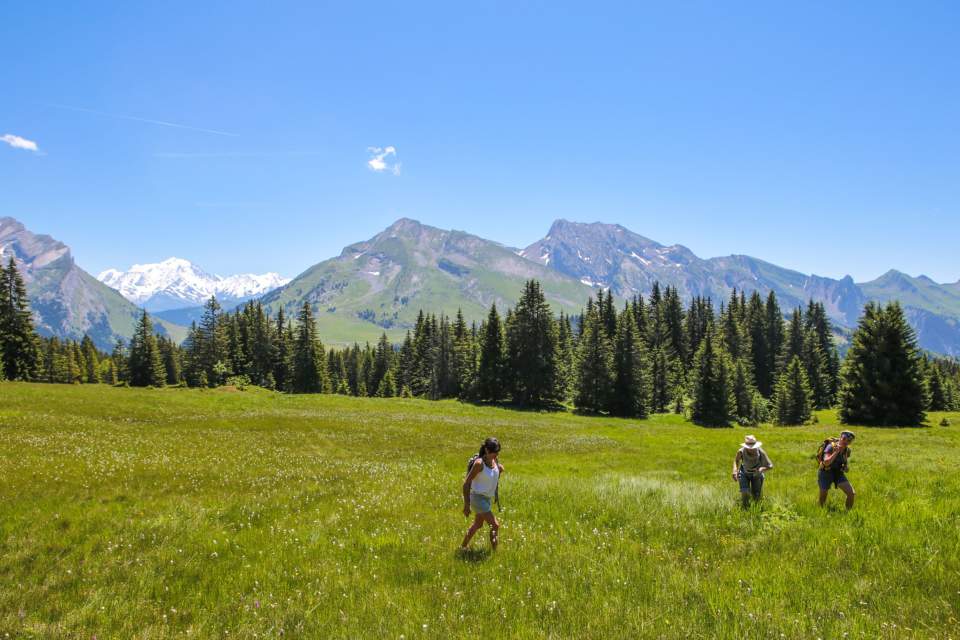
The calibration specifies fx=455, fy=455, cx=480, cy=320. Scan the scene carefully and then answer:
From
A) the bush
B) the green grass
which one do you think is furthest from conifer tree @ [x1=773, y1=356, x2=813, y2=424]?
the bush

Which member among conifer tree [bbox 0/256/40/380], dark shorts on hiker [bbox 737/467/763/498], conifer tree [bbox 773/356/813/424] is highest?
conifer tree [bbox 0/256/40/380]

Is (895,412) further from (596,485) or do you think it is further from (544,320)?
(596,485)

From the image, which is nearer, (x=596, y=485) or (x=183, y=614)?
(x=183, y=614)

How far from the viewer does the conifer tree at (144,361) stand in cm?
8431

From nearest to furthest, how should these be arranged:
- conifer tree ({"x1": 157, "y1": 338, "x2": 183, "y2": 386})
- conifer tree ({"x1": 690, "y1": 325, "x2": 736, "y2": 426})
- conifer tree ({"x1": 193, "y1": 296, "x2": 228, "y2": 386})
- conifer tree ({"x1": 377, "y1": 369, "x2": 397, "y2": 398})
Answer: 1. conifer tree ({"x1": 690, "y1": 325, "x2": 736, "y2": 426})
2. conifer tree ({"x1": 193, "y1": 296, "x2": 228, "y2": 386})
3. conifer tree ({"x1": 377, "y1": 369, "x2": 397, "y2": 398})
4. conifer tree ({"x1": 157, "y1": 338, "x2": 183, "y2": 386})

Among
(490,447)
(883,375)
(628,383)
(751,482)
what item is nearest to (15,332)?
(490,447)

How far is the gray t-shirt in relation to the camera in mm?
11805

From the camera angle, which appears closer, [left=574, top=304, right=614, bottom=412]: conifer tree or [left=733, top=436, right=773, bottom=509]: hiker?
[left=733, top=436, right=773, bottom=509]: hiker

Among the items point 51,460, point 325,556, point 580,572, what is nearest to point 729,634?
point 580,572

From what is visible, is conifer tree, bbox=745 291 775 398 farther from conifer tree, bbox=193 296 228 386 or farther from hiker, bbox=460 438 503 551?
conifer tree, bbox=193 296 228 386

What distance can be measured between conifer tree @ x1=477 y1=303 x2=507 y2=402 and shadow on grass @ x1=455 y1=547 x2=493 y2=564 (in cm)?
6469

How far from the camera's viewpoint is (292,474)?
56.4 ft

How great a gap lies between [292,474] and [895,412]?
58881mm

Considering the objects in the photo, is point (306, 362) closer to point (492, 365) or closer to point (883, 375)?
point (492, 365)
